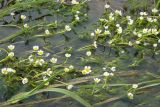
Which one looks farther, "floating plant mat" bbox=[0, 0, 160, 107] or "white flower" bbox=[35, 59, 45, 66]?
"white flower" bbox=[35, 59, 45, 66]

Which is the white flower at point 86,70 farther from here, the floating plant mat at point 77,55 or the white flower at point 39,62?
the white flower at point 39,62

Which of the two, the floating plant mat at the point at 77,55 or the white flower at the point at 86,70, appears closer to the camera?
the floating plant mat at the point at 77,55

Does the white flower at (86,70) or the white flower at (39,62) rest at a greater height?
the white flower at (39,62)

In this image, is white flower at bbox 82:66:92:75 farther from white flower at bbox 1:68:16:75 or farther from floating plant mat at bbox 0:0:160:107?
white flower at bbox 1:68:16:75

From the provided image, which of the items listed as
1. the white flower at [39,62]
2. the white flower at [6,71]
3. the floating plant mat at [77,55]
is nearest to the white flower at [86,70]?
the floating plant mat at [77,55]

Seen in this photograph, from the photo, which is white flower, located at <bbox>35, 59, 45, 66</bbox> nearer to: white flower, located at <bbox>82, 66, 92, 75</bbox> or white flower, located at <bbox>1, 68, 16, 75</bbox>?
white flower, located at <bbox>1, 68, 16, 75</bbox>

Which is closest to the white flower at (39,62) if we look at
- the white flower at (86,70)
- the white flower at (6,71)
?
the white flower at (6,71)

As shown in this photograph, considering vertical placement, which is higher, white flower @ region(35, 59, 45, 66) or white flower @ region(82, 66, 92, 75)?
white flower @ region(35, 59, 45, 66)

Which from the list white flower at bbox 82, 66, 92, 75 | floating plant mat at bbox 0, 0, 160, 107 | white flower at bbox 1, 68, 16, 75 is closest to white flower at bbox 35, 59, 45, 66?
floating plant mat at bbox 0, 0, 160, 107

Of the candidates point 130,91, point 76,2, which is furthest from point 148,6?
point 130,91
